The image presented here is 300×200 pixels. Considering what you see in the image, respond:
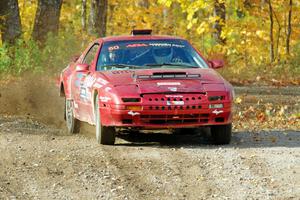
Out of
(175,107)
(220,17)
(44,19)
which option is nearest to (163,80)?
(175,107)

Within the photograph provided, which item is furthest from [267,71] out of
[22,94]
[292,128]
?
[292,128]

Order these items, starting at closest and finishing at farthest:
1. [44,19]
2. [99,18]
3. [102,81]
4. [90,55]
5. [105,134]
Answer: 1. [105,134]
2. [102,81]
3. [90,55]
4. [44,19]
5. [99,18]

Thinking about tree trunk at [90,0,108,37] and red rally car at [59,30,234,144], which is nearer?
red rally car at [59,30,234,144]

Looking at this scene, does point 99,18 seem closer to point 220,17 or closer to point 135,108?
point 220,17

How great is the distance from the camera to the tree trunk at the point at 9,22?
83.9 feet

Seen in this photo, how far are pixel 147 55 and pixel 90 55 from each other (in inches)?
48.4

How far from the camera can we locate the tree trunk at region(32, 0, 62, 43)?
87.4 feet

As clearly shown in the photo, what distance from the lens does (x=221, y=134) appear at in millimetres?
11484

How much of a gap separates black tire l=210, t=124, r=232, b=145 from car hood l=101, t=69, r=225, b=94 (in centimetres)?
55

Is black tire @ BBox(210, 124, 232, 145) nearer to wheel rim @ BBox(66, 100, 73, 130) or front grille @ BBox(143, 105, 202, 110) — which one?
front grille @ BBox(143, 105, 202, 110)

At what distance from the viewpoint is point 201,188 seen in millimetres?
8469

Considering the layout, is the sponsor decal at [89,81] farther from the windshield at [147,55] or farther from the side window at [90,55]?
the side window at [90,55]

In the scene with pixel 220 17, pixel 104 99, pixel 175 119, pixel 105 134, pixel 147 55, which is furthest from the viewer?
pixel 220 17

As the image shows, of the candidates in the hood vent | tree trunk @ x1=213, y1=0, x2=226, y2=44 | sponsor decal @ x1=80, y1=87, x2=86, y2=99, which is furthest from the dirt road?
tree trunk @ x1=213, y1=0, x2=226, y2=44
